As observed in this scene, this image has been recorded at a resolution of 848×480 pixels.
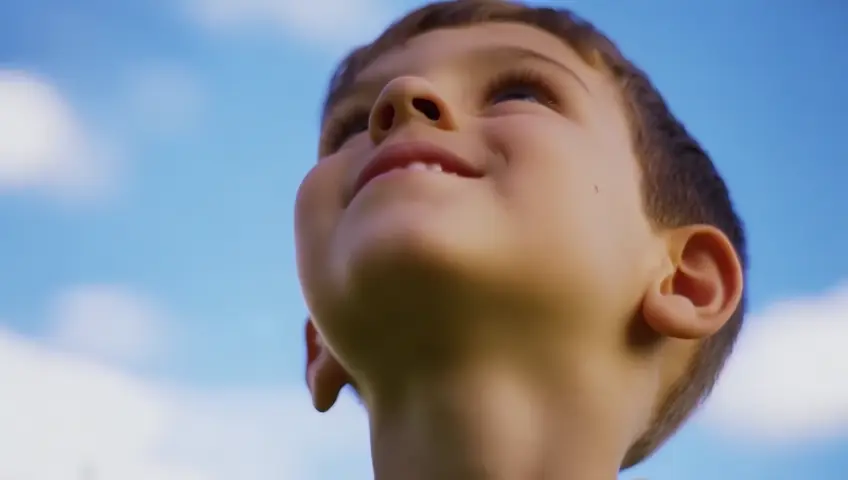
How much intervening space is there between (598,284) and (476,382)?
190 millimetres

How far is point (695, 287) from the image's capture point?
4.31 feet

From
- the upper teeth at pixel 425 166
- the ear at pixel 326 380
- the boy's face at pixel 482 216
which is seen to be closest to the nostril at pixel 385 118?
the boy's face at pixel 482 216

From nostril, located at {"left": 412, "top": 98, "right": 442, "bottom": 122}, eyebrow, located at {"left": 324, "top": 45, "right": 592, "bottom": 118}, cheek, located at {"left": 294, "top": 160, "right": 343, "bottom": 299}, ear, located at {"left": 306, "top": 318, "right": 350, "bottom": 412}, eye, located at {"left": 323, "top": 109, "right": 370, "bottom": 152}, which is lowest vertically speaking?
ear, located at {"left": 306, "top": 318, "right": 350, "bottom": 412}

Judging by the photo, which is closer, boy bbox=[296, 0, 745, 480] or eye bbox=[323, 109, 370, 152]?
boy bbox=[296, 0, 745, 480]

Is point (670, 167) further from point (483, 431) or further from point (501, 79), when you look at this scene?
point (483, 431)

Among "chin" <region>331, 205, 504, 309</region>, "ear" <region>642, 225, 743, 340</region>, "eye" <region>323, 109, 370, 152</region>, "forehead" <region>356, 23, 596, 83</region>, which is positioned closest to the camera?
"chin" <region>331, 205, 504, 309</region>

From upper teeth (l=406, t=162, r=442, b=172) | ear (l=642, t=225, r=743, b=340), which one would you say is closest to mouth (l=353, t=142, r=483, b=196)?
upper teeth (l=406, t=162, r=442, b=172)

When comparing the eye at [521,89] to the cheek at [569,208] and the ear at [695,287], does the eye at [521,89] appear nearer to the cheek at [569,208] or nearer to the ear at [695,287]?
the cheek at [569,208]

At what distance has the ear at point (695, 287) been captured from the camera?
1.23 metres

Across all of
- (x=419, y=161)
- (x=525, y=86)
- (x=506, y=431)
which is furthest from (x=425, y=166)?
(x=506, y=431)

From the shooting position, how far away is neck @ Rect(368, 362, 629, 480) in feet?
3.73

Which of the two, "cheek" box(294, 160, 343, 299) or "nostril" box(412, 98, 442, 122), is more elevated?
"nostril" box(412, 98, 442, 122)

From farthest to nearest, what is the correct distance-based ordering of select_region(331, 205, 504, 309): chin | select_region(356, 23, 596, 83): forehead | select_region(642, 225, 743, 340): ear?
select_region(356, 23, 596, 83): forehead → select_region(642, 225, 743, 340): ear → select_region(331, 205, 504, 309): chin

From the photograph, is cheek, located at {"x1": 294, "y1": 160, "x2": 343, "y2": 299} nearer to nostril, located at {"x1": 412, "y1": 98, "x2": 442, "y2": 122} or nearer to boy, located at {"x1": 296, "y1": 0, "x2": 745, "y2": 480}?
boy, located at {"x1": 296, "y1": 0, "x2": 745, "y2": 480}
